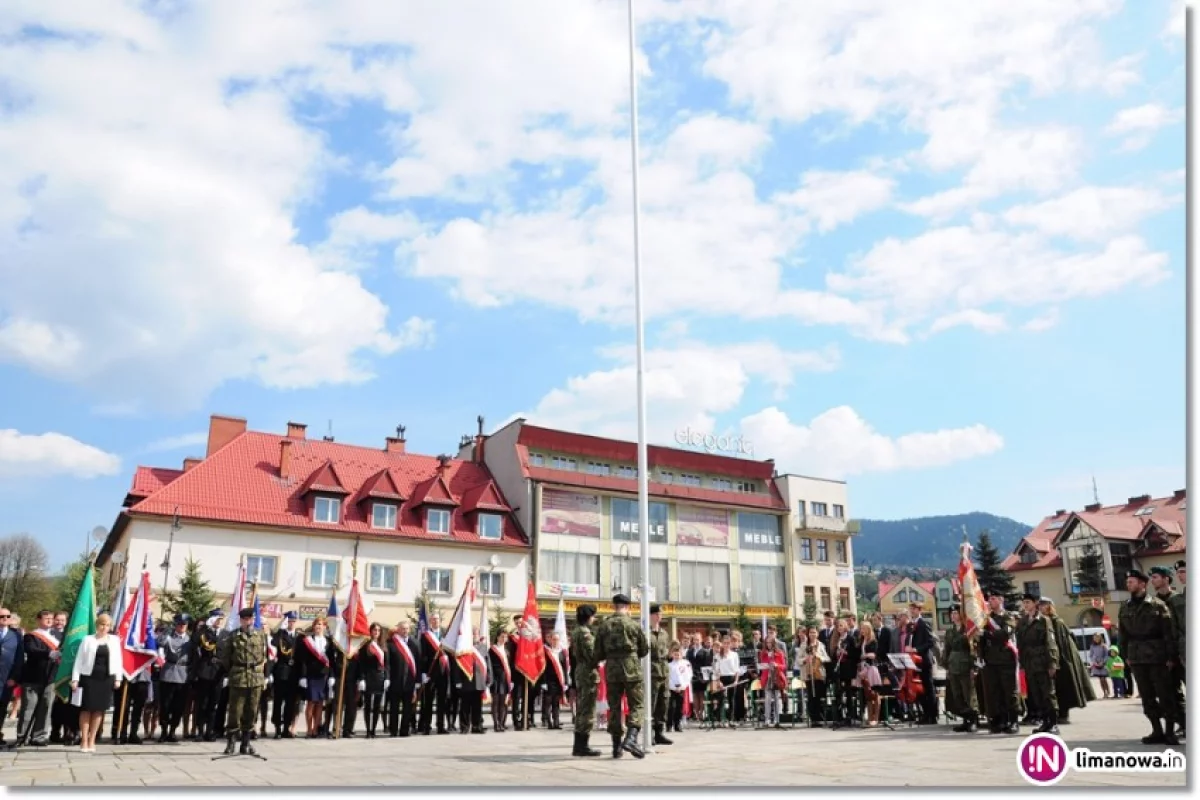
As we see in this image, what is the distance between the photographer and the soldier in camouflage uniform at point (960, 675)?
13.1 metres

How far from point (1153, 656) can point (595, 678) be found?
6319 millimetres

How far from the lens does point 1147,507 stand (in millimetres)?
62281

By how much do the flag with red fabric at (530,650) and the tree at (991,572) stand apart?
1774 inches

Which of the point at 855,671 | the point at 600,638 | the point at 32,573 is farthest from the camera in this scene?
the point at 32,573

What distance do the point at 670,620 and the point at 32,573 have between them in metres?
43.0

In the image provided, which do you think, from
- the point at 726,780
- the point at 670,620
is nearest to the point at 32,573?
the point at 670,620

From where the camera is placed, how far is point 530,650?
17406mm

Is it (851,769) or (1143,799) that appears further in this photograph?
(851,769)

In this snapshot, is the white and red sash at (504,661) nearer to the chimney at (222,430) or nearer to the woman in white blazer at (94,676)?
the woman in white blazer at (94,676)

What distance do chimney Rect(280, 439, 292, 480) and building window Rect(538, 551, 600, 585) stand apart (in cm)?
1202

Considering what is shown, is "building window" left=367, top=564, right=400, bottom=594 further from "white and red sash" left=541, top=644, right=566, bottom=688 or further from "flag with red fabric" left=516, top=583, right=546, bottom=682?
"flag with red fabric" left=516, top=583, right=546, bottom=682

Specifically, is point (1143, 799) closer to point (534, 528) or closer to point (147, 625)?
point (147, 625)
